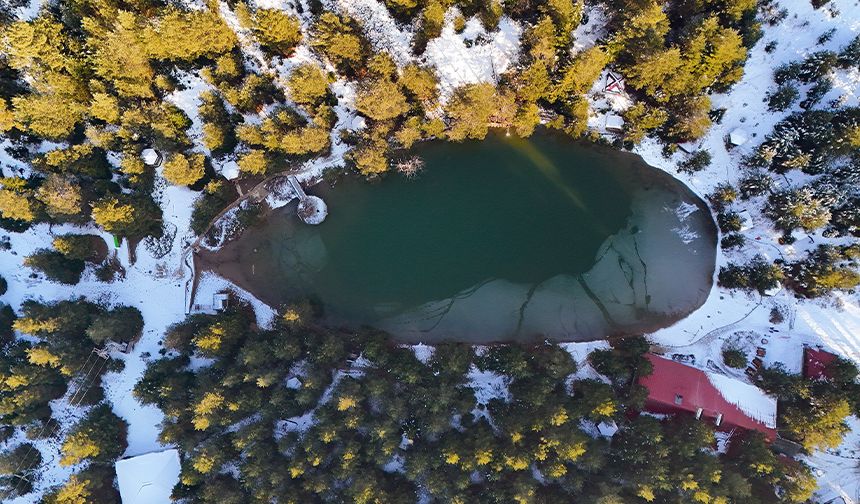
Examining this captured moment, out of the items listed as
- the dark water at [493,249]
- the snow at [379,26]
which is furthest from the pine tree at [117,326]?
the snow at [379,26]

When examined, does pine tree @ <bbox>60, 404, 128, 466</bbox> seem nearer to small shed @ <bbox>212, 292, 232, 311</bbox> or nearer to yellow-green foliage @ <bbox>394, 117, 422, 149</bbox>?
small shed @ <bbox>212, 292, 232, 311</bbox>

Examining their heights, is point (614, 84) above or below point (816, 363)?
above

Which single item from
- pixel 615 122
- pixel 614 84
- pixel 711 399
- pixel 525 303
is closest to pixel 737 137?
pixel 615 122

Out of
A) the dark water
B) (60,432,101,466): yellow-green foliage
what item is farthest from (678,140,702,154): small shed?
(60,432,101,466): yellow-green foliage

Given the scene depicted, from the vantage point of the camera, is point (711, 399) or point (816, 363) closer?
point (711, 399)

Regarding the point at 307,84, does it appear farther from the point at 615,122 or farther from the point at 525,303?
the point at 525,303

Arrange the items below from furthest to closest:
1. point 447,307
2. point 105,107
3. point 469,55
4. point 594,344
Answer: point 447,307
point 594,344
point 469,55
point 105,107

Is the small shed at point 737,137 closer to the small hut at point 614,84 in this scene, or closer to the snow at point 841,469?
the small hut at point 614,84
